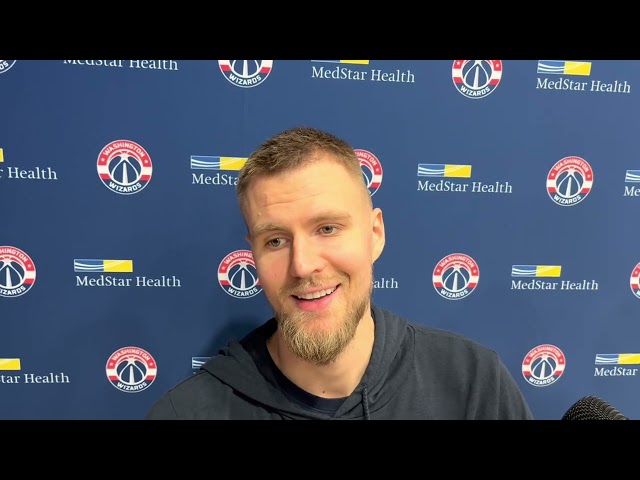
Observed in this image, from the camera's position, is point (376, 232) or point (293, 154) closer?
point (293, 154)

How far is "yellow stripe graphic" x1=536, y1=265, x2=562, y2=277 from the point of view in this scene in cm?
145

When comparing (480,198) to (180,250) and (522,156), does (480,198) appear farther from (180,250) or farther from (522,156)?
(180,250)

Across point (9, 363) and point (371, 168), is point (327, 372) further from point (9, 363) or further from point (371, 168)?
point (9, 363)

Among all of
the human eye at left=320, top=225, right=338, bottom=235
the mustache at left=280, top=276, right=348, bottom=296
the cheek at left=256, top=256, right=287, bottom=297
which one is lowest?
the mustache at left=280, top=276, right=348, bottom=296

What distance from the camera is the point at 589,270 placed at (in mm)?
1472

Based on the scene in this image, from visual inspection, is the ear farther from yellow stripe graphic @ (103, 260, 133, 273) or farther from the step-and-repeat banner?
yellow stripe graphic @ (103, 260, 133, 273)

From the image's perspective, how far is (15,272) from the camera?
52.2 inches

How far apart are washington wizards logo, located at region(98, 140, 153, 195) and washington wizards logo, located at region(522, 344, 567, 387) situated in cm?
149

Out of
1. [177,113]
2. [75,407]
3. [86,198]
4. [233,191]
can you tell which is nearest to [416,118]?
[233,191]

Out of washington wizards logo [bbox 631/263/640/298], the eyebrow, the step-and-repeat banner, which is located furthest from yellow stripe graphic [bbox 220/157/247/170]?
washington wizards logo [bbox 631/263/640/298]

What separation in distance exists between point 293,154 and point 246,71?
0.54 m

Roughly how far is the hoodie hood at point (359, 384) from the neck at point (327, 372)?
0.02 meters

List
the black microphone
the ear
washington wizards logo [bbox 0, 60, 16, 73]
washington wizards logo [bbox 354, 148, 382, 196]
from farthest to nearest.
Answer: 1. washington wizards logo [bbox 354, 148, 382, 196]
2. washington wizards logo [bbox 0, 60, 16, 73]
3. the ear
4. the black microphone

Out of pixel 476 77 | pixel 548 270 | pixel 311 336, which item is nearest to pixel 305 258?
pixel 311 336
